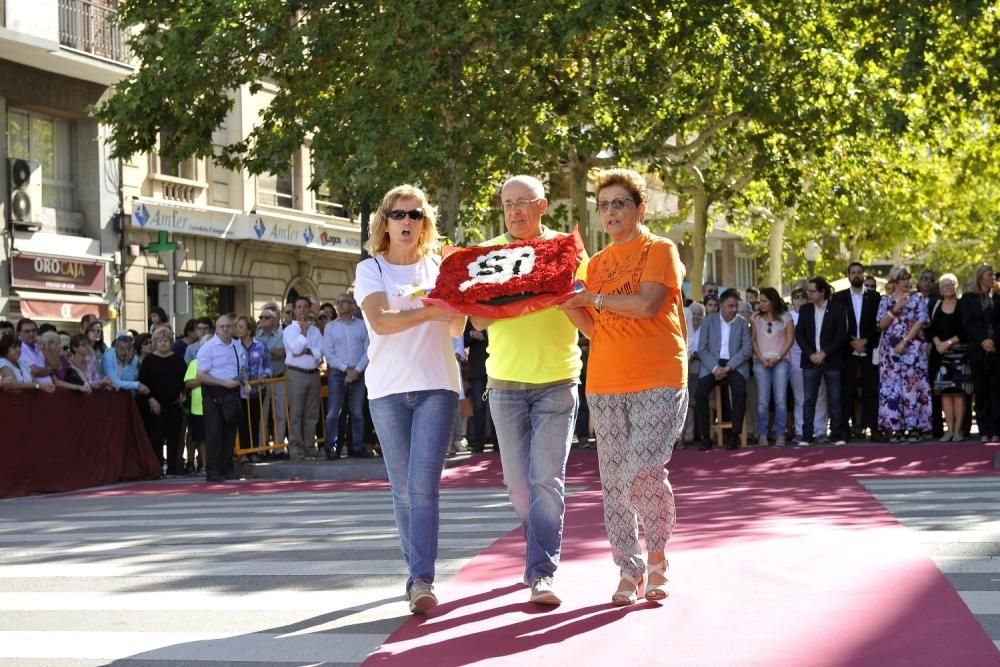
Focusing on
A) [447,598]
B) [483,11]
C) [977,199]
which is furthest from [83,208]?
[977,199]

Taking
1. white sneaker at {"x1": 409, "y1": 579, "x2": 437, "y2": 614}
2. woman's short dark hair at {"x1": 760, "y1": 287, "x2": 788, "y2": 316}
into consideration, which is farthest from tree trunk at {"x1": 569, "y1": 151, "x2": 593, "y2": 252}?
white sneaker at {"x1": 409, "y1": 579, "x2": 437, "y2": 614}

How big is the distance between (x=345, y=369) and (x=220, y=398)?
2.24 meters

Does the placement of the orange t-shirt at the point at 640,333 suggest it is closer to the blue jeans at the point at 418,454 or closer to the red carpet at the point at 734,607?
the blue jeans at the point at 418,454

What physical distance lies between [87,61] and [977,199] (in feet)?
109

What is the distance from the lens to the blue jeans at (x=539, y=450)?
729 centimetres

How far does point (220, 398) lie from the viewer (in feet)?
58.4

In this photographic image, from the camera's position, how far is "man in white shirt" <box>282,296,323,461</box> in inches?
782

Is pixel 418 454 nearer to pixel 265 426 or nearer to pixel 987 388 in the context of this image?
pixel 265 426

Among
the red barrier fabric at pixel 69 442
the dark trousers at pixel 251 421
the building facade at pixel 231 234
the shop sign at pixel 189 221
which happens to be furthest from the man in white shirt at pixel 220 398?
the shop sign at pixel 189 221

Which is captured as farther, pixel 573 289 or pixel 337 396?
pixel 337 396

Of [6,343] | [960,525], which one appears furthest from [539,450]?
[6,343]

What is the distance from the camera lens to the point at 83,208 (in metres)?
30.1

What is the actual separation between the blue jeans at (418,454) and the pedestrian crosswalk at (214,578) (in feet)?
1.18

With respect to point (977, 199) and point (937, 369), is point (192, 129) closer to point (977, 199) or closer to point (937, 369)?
point (937, 369)
